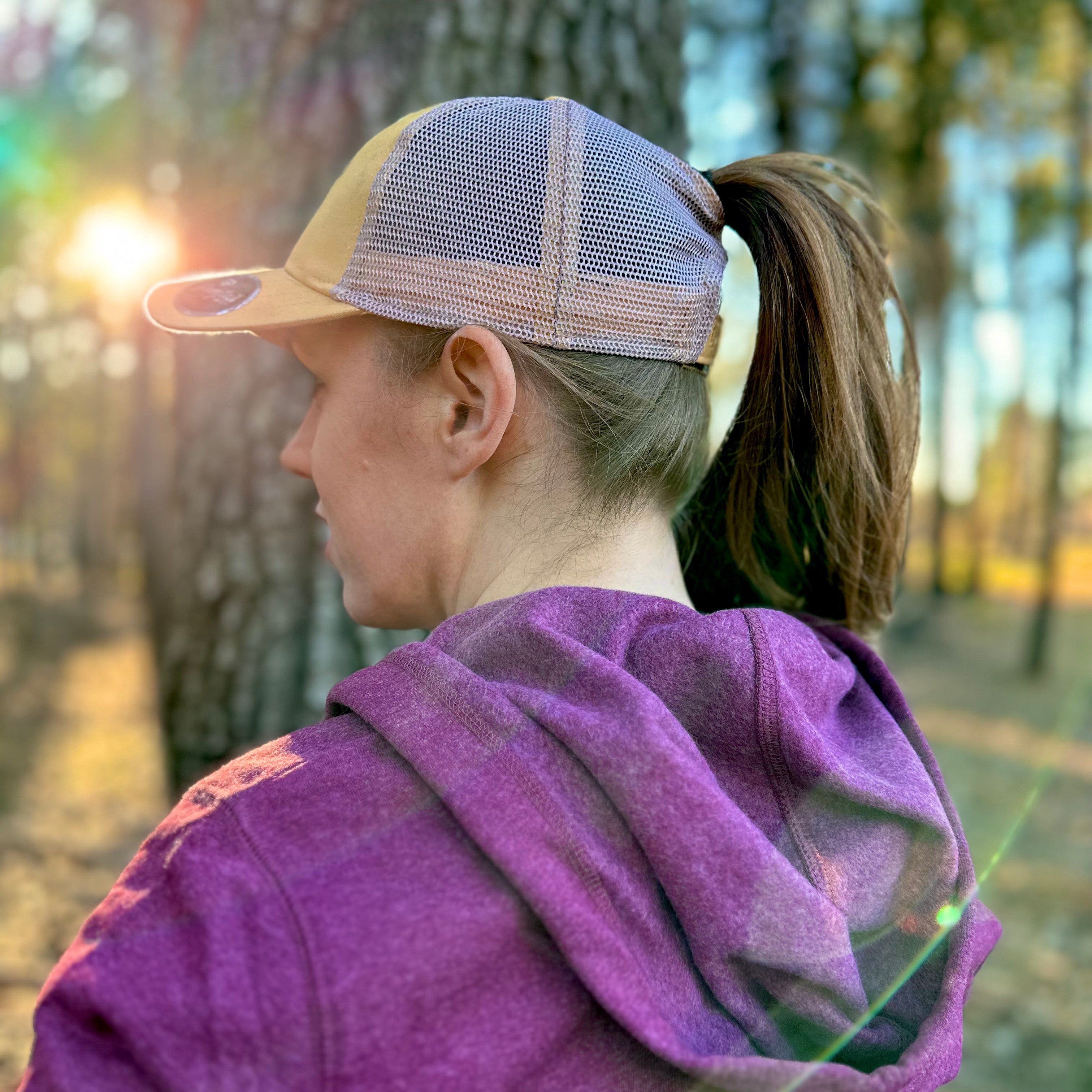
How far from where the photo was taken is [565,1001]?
1065mm

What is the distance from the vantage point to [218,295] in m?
1.59

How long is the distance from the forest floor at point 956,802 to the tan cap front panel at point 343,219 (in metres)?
2.17

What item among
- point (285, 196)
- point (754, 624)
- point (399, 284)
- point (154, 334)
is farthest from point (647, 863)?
point (154, 334)

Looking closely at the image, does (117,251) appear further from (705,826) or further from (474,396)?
(705,826)

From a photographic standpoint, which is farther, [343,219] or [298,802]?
[343,219]

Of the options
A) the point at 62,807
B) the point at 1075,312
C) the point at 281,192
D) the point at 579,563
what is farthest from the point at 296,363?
the point at 1075,312

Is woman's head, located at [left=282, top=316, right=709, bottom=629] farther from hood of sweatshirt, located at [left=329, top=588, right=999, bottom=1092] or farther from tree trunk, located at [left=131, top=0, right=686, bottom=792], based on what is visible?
tree trunk, located at [left=131, top=0, right=686, bottom=792]

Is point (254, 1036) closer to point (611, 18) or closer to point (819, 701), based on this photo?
point (819, 701)

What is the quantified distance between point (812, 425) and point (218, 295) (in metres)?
1.00

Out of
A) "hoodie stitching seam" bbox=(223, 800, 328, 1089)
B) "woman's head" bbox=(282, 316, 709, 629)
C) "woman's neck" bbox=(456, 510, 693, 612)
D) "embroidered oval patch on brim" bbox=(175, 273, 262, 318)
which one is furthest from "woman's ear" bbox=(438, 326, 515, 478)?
"hoodie stitching seam" bbox=(223, 800, 328, 1089)

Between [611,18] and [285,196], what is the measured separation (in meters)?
0.96

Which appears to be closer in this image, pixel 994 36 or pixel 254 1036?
pixel 254 1036

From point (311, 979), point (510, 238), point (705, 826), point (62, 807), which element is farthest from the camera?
point (62, 807)

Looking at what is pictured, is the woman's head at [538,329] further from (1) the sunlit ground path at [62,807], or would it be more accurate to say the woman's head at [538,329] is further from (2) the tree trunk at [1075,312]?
(2) the tree trunk at [1075,312]
